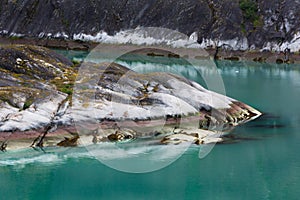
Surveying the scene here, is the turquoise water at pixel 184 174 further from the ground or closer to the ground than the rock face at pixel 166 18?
closer to the ground

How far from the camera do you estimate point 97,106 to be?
156ft

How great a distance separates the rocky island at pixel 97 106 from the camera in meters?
44.3

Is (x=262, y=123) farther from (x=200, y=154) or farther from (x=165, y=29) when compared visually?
(x=165, y=29)

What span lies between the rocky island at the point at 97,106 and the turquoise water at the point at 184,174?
220 centimetres

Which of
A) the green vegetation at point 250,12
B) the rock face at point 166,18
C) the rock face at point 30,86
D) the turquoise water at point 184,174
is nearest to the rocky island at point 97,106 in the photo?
the rock face at point 30,86

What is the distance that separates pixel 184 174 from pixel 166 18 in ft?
340

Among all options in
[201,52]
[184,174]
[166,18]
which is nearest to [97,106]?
[184,174]

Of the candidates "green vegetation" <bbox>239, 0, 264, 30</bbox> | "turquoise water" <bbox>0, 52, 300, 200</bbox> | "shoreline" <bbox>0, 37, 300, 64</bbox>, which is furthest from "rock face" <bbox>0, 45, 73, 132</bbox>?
"green vegetation" <bbox>239, 0, 264, 30</bbox>

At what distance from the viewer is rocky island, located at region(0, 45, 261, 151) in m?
44.3

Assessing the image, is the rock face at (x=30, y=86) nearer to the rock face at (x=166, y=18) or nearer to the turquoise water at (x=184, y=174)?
the turquoise water at (x=184, y=174)

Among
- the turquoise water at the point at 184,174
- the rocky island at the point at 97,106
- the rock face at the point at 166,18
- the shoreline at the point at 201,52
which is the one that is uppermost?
the rock face at the point at 166,18

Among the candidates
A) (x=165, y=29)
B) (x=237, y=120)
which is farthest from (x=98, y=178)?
(x=165, y=29)

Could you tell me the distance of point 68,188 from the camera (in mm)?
35219

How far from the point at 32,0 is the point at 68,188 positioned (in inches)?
5020
